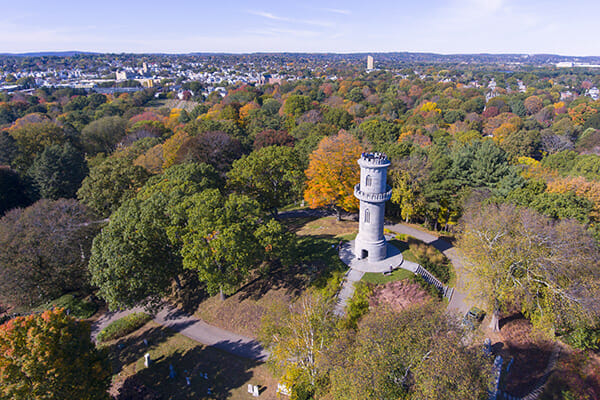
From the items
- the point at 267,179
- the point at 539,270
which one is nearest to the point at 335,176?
the point at 267,179

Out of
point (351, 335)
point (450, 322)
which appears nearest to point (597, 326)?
point (450, 322)

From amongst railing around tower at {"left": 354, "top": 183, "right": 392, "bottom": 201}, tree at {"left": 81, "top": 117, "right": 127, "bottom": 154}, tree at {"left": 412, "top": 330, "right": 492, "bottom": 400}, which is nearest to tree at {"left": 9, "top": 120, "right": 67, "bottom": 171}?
tree at {"left": 81, "top": 117, "right": 127, "bottom": 154}

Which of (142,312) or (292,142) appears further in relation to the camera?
(292,142)

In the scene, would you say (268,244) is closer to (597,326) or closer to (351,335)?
(351,335)

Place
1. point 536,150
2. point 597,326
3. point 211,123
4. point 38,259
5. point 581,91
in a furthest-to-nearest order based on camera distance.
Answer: point 581,91, point 536,150, point 211,123, point 38,259, point 597,326

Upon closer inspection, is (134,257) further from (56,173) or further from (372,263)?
(56,173)

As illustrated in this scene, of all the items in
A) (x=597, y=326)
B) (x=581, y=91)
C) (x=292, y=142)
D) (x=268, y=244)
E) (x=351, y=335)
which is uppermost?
(x=581, y=91)

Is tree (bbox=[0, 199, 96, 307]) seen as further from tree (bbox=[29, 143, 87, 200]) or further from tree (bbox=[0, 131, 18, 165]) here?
Answer: tree (bbox=[0, 131, 18, 165])
